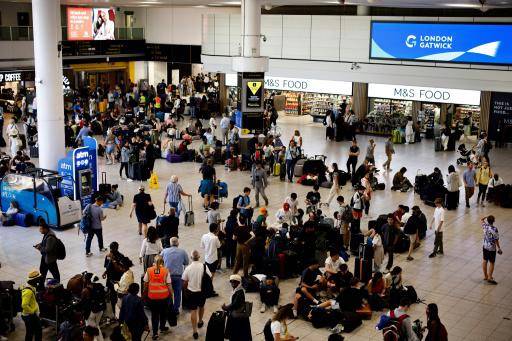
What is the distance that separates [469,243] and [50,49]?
12546 millimetres

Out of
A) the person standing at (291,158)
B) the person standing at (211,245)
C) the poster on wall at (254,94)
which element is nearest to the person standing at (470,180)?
the person standing at (291,158)

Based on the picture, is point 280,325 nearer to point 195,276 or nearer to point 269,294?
point 195,276

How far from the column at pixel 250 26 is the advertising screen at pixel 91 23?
18.1 meters

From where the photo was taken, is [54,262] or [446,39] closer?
[54,262]

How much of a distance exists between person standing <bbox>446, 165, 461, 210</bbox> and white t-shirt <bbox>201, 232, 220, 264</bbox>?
925 centimetres

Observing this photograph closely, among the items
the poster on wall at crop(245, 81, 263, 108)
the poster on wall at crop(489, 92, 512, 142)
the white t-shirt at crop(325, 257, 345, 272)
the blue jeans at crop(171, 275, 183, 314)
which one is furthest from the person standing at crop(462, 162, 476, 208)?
the poster on wall at crop(489, 92, 512, 142)

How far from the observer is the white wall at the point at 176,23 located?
148ft

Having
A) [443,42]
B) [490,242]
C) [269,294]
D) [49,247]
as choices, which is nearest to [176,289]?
[269,294]

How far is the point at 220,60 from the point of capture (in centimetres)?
3962

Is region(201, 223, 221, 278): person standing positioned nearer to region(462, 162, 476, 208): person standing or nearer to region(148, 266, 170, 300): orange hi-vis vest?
region(148, 266, 170, 300): orange hi-vis vest

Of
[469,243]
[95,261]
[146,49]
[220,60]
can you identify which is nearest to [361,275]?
[469,243]

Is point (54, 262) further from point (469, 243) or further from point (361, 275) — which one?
point (469, 243)

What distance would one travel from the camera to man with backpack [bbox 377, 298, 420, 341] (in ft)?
33.9

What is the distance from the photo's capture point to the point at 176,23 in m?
45.8
